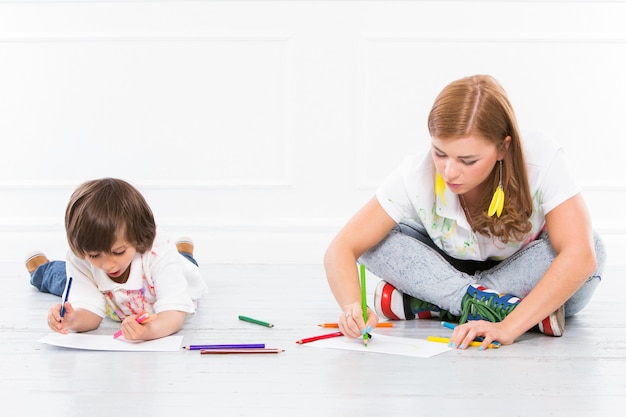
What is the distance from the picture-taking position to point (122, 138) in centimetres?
330

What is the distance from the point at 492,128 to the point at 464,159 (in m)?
0.09

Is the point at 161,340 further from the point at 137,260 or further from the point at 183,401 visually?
the point at 183,401

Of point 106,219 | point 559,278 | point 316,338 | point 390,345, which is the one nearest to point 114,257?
point 106,219

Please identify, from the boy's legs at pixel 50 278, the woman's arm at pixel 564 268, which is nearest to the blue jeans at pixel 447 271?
the woman's arm at pixel 564 268

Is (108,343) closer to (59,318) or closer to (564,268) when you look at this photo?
(59,318)

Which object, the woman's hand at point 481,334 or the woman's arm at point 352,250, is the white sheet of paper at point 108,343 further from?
the woman's hand at point 481,334

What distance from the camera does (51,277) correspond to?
104 inches

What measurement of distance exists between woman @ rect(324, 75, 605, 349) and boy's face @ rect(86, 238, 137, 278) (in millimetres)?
455

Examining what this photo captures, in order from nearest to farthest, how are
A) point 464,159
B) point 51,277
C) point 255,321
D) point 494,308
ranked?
point 464,159 < point 494,308 < point 255,321 < point 51,277

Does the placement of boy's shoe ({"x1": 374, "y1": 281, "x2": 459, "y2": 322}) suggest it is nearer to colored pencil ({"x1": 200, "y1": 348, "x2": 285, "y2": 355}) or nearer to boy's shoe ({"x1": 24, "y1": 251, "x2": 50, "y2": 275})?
colored pencil ({"x1": 200, "y1": 348, "x2": 285, "y2": 355})

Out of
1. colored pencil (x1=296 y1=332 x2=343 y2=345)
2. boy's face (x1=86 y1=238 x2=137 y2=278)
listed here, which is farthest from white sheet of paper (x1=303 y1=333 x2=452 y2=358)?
boy's face (x1=86 y1=238 x2=137 y2=278)

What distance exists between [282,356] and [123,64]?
5.67ft

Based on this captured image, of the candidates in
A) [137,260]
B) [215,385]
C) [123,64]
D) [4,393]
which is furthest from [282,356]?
[123,64]

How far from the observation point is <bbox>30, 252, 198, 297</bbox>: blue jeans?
259 cm
